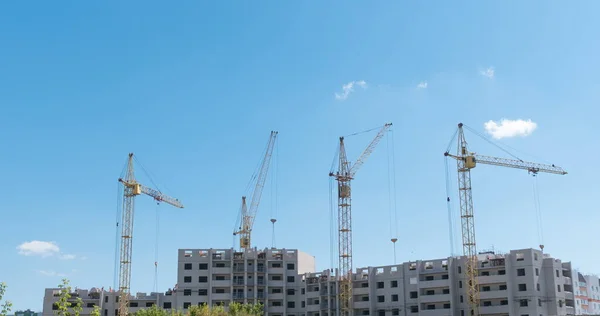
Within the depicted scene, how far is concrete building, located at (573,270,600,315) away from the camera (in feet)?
507

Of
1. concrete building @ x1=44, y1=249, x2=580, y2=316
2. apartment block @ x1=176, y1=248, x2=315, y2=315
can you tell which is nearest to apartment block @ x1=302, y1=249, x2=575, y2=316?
concrete building @ x1=44, y1=249, x2=580, y2=316

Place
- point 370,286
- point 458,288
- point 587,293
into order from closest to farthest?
point 458,288
point 370,286
point 587,293

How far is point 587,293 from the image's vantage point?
164 metres

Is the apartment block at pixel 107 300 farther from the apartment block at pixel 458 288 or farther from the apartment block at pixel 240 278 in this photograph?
the apartment block at pixel 458 288

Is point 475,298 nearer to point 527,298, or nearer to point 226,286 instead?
point 527,298

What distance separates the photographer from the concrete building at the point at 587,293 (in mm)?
154500

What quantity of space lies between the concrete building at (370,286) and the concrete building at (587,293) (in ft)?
32.4

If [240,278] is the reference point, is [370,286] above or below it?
below

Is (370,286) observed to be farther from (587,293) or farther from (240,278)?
Answer: (587,293)

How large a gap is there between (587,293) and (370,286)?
5003cm

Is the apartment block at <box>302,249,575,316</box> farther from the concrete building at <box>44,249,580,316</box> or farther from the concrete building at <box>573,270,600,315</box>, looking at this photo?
the concrete building at <box>573,270,600,315</box>

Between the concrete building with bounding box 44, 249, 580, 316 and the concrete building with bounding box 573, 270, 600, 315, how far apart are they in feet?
32.4

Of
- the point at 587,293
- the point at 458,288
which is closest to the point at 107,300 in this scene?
the point at 458,288

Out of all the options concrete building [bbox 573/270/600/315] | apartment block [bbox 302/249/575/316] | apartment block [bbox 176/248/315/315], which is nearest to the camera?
apartment block [bbox 302/249/575/316]
